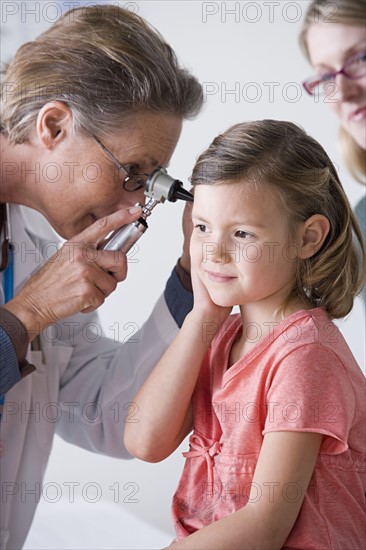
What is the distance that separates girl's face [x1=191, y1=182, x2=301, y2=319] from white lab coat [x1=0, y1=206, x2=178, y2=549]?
1.46 feet

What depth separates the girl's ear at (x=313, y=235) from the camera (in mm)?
1244

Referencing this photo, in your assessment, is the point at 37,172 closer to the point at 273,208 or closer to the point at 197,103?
the point at 197,103

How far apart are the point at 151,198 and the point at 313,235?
0.34 m

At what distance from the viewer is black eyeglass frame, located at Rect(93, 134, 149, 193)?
158 cm

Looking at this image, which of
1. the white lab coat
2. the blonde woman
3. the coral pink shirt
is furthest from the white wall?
the coral pink shirt

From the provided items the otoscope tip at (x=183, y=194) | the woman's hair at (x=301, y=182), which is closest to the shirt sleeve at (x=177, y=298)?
the otoscope tip at (x=183, y=194)

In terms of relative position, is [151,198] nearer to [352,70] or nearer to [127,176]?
[127,176]

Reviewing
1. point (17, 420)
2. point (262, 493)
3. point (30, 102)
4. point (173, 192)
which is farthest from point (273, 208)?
point (17, 420)

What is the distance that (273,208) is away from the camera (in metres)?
1.21

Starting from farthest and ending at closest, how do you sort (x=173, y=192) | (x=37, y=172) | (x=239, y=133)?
(x=37, y=172)
(x=173, y=192)
(x=239, y=133)

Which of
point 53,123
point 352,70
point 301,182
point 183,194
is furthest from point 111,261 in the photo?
point 352,70

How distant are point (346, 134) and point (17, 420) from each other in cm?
86

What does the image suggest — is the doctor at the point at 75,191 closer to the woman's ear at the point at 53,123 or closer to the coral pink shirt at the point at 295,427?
the woman's ear at the point at 53,123

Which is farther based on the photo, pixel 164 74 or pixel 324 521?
pixel 164 74
